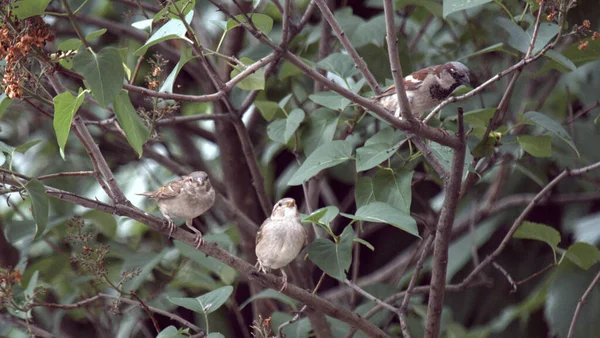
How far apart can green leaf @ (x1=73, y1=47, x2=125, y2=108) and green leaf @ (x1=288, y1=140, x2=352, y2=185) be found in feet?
2.47

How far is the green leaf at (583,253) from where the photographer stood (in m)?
2.83

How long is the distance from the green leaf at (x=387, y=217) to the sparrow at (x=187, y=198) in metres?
0.97

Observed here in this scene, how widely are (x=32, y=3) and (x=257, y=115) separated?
225 centimetres

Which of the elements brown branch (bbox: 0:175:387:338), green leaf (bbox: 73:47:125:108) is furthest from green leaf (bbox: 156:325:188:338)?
green leaf (bbox: 73:47:125:108)

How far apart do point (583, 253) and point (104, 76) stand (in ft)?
6.36

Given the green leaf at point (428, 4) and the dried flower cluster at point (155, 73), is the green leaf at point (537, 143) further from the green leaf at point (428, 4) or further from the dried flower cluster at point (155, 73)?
the dried flower cluster at point (155, 73)

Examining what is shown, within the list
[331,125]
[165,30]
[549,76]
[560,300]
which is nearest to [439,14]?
[331,125]

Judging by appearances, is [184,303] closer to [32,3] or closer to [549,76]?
[32,3]

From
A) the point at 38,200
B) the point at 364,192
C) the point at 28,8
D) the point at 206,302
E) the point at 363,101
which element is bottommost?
the point at 206,302

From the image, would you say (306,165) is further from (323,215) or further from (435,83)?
(435,83)

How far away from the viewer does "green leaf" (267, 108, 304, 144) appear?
9.26 feet

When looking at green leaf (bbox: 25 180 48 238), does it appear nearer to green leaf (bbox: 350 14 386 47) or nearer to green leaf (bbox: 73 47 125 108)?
green leaf (bbox: 73 47 125 108)

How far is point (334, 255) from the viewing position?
2.41 meters

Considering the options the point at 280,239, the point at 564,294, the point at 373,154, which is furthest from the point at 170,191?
the point at 564,294
